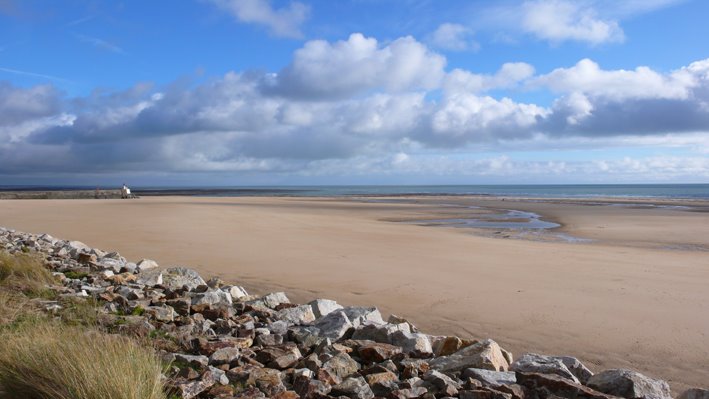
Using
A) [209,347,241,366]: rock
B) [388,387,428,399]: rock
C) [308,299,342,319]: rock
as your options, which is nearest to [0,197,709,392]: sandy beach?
[308,299,342,319]: rock

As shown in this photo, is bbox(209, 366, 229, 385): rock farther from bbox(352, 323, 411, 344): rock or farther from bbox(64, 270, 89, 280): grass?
bbox(64, 270, 89, 280): grass

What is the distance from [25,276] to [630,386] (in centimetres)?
840

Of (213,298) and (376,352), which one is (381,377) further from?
(213,298)

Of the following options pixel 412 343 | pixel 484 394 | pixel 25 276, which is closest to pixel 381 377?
pixel 484 394

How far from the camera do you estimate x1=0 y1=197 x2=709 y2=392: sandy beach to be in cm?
684

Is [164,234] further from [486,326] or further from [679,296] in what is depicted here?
[679,296]

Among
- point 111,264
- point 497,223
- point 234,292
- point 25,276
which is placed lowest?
point 497,223

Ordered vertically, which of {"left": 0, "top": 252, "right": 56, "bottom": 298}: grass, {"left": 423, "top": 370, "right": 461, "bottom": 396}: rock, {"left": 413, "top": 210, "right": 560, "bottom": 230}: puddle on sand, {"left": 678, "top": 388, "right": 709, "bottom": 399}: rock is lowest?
{"left": 413, "top": 210, "right": 560, "bottom": 230}: puddle on sand

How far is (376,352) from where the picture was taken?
17.5 ft

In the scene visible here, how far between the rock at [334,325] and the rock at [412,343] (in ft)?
1.95

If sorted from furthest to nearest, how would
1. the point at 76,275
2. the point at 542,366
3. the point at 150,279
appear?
the point at 76,275, the point at 150,279, the point at 542,366

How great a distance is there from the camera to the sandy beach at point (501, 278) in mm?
6836

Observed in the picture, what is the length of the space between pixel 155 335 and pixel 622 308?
264 inches

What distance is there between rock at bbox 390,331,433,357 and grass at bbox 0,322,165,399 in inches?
100
